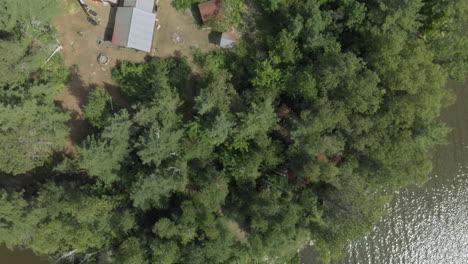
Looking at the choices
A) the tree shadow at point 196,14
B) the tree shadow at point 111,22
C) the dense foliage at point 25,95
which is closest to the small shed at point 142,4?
the tree shadow at point 111,22

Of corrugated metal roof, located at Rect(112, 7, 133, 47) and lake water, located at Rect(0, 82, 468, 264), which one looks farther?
lake water, located at Rect(0, 82, 468, 264)

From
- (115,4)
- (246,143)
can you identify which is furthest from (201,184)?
(115,4)

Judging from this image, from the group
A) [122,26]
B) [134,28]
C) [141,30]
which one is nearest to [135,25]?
[134,28]

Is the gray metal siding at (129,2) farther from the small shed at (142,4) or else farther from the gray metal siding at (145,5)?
the gray metal siding at (145,5)

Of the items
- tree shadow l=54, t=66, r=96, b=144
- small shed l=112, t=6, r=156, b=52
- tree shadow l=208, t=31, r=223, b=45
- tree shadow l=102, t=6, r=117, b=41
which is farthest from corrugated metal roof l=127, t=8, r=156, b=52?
tree shadow l=54, t=66, r=96, b=144

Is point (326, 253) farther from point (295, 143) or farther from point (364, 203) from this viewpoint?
point (295, 143)

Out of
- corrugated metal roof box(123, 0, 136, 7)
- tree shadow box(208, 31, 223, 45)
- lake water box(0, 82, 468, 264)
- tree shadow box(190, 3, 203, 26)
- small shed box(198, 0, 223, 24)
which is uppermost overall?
small shed box(198, 0, 223, 24)

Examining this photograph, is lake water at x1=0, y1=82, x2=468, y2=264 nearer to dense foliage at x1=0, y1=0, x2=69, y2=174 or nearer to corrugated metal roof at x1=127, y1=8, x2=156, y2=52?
corrugated metal roof at x1=127, y1=8, x2=156, y2=52
